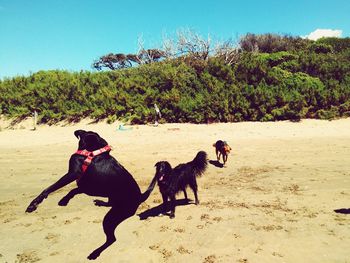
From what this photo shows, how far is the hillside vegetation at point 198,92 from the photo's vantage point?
2036 centimetres

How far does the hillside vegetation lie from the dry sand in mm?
3799

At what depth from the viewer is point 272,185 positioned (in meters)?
10.2

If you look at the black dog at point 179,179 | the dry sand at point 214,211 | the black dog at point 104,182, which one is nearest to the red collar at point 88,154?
the black dog at point 104,182

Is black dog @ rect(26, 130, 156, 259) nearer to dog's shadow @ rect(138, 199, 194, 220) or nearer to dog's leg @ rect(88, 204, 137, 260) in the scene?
dog's leg @ rect(88, 204, 137, 260)

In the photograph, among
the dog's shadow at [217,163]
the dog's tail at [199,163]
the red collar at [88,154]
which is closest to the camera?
the red collar at [88,154]

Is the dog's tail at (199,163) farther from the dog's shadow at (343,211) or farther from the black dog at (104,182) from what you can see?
the black dog at (104,182)

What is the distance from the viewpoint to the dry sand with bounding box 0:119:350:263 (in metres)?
6.04

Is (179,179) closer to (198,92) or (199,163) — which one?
(199,163)

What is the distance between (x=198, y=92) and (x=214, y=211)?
14697mm

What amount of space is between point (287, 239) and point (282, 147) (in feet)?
31.6

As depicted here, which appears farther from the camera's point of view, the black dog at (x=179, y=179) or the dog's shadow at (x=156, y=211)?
the dog's shadow at (x=156, y=211)

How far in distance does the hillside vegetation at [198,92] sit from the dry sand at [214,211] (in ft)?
12.5

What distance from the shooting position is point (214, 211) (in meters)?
8.09

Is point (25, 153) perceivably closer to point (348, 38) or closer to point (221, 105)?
point (221, 105)
